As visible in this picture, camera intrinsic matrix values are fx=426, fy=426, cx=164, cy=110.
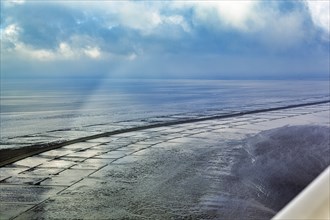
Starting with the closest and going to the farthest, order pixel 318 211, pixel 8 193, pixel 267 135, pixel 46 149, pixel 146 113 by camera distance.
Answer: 1. pixel 318 211
2. pixel 8 193
3. pixel 46 149
4. pixel 267 135
5. pixel 146 113

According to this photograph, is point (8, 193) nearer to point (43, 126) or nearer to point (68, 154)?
point (68, 154)

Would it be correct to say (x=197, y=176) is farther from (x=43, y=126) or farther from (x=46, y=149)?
(x=43, y=126)

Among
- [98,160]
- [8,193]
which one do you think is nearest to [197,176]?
[98,160]

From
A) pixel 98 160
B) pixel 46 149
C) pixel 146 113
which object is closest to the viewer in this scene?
pixel 98 160

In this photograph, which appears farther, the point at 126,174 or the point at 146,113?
the point at 146,113

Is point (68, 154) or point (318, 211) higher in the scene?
point (318, 211)

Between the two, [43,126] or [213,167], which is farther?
[43,126]

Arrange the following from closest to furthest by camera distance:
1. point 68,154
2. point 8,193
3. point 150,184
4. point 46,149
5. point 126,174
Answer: point 8,193 → point 150,184 → point 126,174 → point 68,154 → point 46,149

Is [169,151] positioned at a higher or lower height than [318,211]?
lower

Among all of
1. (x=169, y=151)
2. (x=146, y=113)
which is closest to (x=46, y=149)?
(x=169, y=151)
